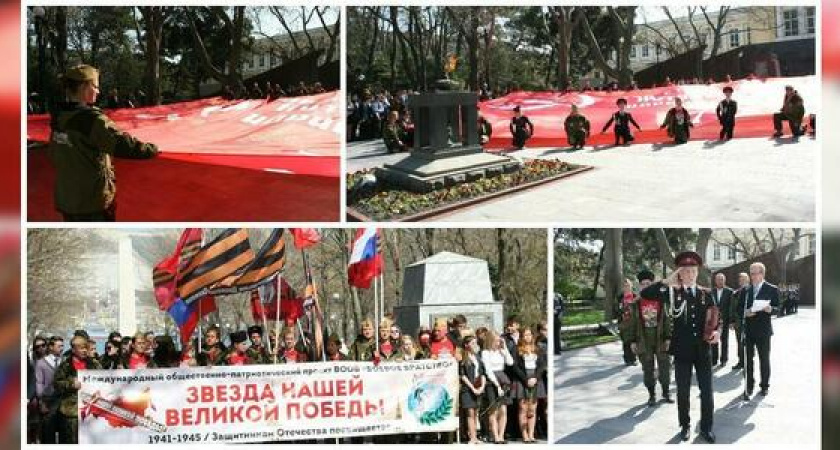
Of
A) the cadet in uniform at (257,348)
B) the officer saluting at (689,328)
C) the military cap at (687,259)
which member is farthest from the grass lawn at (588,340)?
the cadet in uniform at (257,348)

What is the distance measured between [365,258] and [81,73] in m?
2.37

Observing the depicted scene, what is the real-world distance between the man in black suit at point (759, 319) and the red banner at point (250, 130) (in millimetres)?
3114

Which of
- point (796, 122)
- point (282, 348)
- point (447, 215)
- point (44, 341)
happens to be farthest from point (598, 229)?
point (44, 341)

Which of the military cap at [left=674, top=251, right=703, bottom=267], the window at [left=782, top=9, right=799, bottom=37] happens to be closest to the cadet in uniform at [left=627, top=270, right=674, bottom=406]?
the military cap at [left=674, top=251, right=703, bottom=267]

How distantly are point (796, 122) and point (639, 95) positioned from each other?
3.81 ft

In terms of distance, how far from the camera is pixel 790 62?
7.44 meters

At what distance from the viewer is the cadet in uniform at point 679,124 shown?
7.62 m

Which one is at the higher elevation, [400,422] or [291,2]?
[291,2]

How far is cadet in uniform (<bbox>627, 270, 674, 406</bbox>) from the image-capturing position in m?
7.28

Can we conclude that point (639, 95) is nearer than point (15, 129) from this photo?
No

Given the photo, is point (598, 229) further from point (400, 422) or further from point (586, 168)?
point (400, 422)

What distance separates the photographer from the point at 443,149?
740 centimetres

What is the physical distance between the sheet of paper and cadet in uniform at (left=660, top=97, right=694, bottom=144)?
4.25ft

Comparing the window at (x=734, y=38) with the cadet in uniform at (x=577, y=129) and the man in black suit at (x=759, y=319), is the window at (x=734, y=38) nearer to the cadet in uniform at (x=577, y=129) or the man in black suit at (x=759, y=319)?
the cadet in uniform at (x=577, y=129)
